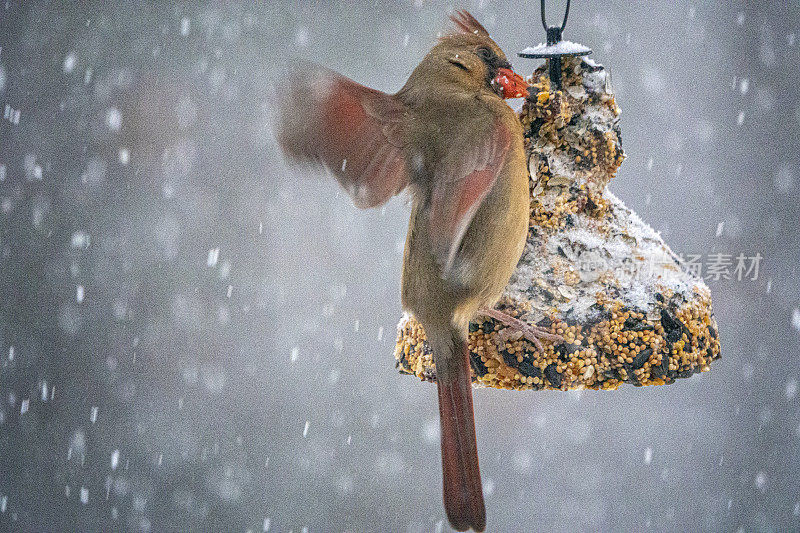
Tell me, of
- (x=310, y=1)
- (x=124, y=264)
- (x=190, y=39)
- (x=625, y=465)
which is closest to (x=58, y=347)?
(x=124, y=264)

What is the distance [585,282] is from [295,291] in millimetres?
3734

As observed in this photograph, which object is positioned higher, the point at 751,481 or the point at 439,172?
the point at 439,172

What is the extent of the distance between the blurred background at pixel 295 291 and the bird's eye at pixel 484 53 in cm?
251

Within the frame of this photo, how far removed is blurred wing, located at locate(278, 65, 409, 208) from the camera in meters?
2.30

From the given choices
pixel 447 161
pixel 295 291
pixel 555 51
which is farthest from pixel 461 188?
pixel 295 291

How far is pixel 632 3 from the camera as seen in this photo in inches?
204

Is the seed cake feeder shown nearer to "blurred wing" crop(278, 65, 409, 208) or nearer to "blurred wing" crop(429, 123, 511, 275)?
"blurred wing" crop(429, 123, 511, 275)

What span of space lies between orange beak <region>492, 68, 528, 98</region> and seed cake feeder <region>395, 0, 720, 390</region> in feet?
0.21

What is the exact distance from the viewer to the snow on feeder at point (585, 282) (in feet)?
7.72

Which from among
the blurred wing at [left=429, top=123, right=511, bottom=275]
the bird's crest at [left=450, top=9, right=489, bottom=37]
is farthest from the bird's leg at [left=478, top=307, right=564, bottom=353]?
the bird's crest at [left=450, top=9, right=489, bottom=37]

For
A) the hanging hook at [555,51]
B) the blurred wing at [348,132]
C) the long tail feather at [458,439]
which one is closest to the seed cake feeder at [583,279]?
the hanging hook at [555,51]

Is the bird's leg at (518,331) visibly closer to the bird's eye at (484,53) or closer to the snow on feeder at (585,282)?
the snow on feeder at (585,282)

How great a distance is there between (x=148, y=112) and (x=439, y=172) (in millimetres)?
3455

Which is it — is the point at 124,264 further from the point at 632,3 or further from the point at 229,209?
the point at 632,3
